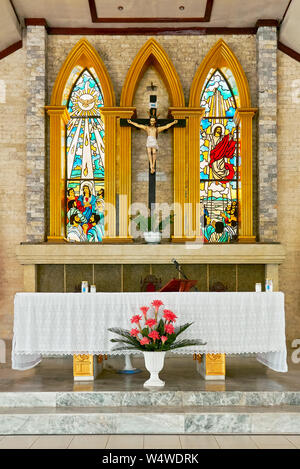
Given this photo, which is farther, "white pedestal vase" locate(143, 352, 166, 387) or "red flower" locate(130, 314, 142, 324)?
"white pedestal vase" locate(143, 352, 166, 387)

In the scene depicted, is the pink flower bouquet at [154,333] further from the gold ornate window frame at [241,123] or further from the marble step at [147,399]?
the gold ornate window frame at [241,123]

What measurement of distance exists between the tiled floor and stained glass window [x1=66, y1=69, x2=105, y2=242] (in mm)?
6396

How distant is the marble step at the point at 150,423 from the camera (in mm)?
5531

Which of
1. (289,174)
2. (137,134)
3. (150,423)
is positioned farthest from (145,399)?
(289,174)

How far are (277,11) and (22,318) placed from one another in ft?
24.3

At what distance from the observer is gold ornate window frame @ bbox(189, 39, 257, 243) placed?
35.6ft

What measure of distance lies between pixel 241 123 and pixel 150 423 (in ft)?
22.5

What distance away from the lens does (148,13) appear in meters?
10.8

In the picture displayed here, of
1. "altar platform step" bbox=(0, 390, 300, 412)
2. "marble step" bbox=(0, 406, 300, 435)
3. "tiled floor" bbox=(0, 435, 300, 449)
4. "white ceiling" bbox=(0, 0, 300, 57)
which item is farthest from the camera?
"white ceiling" bbox=(0, 0, 300, 57)

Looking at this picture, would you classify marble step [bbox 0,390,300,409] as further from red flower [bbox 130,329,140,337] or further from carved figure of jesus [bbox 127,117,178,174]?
carved figure of jesus [bbox 127,117,178,174]

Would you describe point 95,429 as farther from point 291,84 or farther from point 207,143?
point 291,84

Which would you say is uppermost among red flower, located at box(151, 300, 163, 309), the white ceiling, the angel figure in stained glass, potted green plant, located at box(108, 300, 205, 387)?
the white ceiling

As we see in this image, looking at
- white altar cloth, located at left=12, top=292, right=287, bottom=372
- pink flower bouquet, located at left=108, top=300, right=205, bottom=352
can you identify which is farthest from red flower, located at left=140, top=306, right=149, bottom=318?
white altar cloth, located at left=12, top=292, right=287, bottom=372

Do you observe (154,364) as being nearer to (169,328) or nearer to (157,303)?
(169,328)
